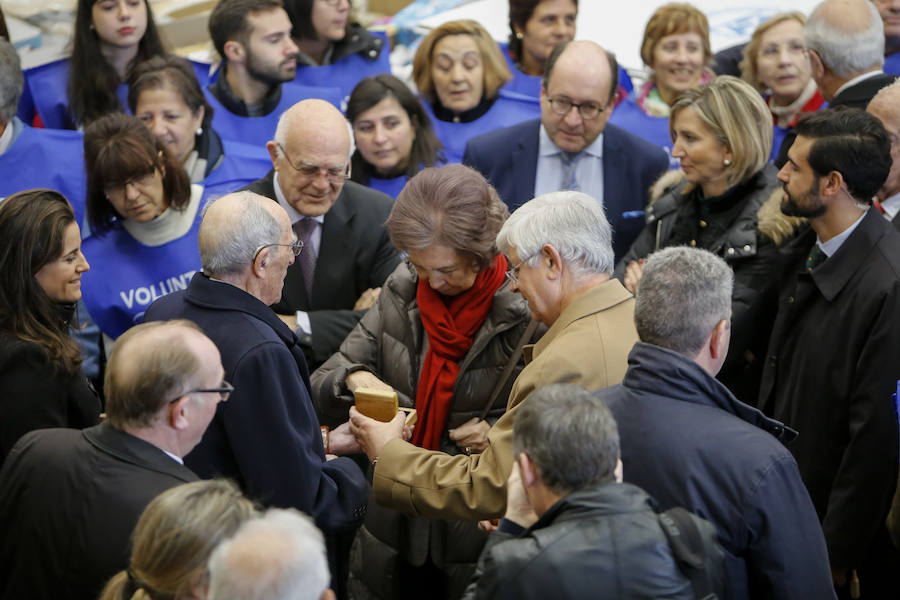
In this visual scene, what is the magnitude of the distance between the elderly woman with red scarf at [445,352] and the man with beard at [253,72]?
9.04 ft

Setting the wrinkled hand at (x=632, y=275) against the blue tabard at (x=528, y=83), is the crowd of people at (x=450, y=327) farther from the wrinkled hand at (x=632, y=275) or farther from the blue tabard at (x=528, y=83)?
the blue tabard at (x=528, y=83)

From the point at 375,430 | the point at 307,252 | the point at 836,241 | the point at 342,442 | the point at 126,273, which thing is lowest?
the point at 342,442

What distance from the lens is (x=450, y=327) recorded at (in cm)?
342

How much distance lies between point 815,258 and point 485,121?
2.78 meters

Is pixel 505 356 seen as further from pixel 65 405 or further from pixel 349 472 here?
pixel 65 405

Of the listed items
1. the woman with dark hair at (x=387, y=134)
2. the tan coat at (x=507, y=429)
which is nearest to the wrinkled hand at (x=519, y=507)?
the tan coat at (x=507, y=429)

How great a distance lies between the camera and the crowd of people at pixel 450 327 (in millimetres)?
2246

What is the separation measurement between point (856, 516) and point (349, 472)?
175cm

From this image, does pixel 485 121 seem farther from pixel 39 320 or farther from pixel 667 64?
pixel 39 320

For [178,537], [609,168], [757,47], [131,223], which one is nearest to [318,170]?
[131,223]

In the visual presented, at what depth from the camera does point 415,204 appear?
11.1 feet

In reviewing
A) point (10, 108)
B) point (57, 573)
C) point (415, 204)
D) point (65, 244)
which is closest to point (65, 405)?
point (65, 244)

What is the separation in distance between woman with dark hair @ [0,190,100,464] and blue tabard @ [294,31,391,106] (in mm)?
3111

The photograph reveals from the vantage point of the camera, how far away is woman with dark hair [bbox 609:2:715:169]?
6047mm
